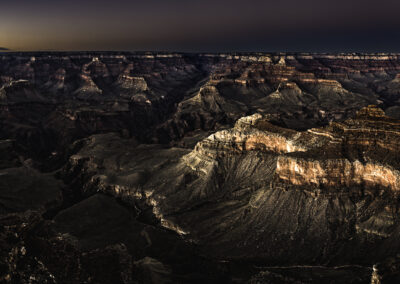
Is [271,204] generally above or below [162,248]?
above

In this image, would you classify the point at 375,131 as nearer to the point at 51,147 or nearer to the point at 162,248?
the point at 162,248

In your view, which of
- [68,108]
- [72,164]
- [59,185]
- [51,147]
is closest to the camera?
[59,185]

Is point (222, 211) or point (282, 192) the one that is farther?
point (222, 211)

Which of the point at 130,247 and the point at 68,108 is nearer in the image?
the point at 130,247

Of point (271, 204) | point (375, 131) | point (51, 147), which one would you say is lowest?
point (51, 147)

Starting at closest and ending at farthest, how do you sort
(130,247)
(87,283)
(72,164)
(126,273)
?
(87,283) < (126,273) < (130,247) < (72,164)

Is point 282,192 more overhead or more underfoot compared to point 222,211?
more overhead

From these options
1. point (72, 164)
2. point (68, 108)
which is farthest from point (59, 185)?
point (68, 108)

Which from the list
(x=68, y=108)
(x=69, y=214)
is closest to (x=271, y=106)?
(x=68, y=108)

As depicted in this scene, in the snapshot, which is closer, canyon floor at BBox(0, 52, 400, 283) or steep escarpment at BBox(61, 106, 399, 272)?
canyon floor at BBox(0, 52, 400, 283)

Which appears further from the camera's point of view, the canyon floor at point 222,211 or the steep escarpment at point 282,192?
the steep escarpment at point 282,192
